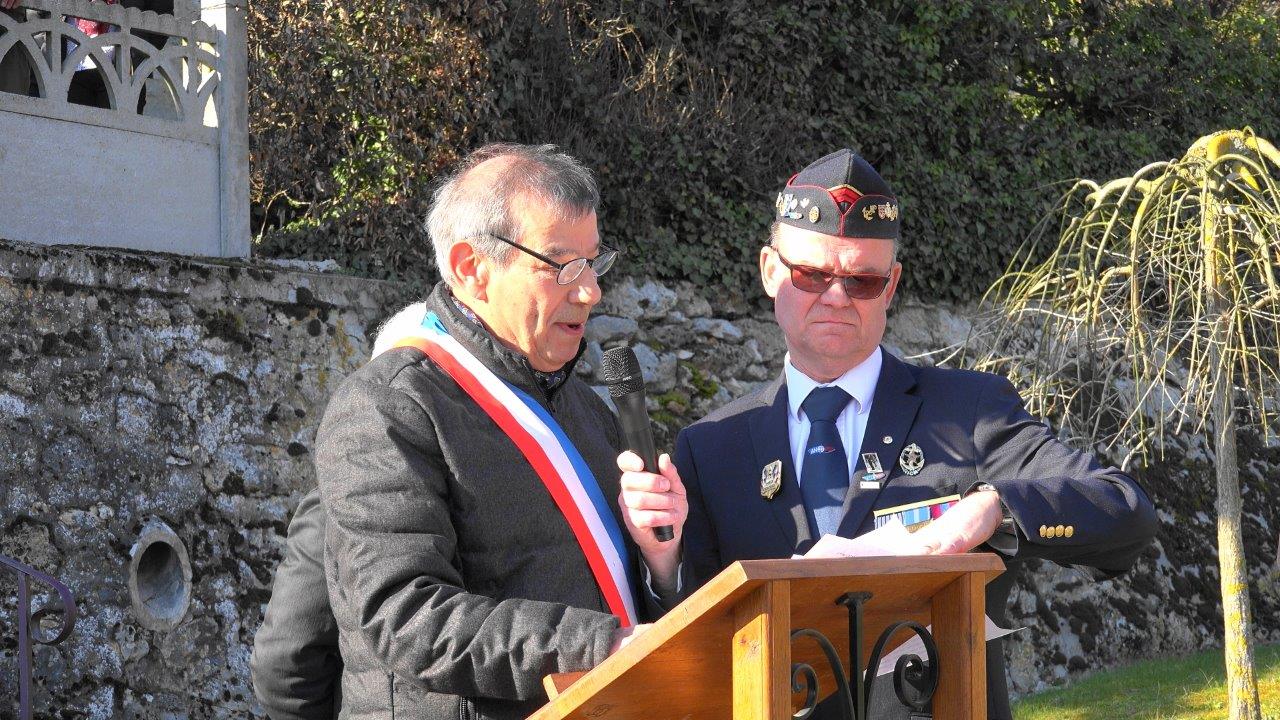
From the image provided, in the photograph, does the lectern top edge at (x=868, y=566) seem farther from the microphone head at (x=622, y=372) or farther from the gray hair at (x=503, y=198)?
the gray hair at (x=503, y=198)

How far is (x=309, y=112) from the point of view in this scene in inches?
282

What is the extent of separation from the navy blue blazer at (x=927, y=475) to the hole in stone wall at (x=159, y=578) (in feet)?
9.36

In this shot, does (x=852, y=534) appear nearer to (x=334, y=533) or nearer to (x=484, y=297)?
(x=484, y=297)

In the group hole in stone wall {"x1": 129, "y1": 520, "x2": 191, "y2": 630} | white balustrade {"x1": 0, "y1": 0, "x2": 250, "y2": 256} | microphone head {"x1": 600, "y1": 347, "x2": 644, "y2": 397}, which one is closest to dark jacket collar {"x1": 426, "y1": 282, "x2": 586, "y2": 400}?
microphone head {"x1": 600, "y1": 347, "x2": 644, "y2": 397}

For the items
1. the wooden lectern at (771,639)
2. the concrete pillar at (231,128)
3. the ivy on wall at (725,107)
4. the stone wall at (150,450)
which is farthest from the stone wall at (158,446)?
the wooden lectern at (771,639)

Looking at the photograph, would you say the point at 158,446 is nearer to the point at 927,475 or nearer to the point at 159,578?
the point at 159,578

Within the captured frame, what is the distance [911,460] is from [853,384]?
0.73ft

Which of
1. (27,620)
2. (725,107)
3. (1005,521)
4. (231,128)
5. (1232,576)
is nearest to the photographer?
(1005,521)

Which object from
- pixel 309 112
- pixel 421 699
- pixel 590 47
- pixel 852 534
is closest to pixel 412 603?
pixel 421 699

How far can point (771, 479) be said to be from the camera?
2.88m

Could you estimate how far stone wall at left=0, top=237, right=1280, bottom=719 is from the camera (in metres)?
4.91

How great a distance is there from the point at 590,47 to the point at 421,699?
5920 mm

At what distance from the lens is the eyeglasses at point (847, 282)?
2.85 m

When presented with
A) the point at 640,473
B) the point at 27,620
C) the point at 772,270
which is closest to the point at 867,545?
the point at 640,473
